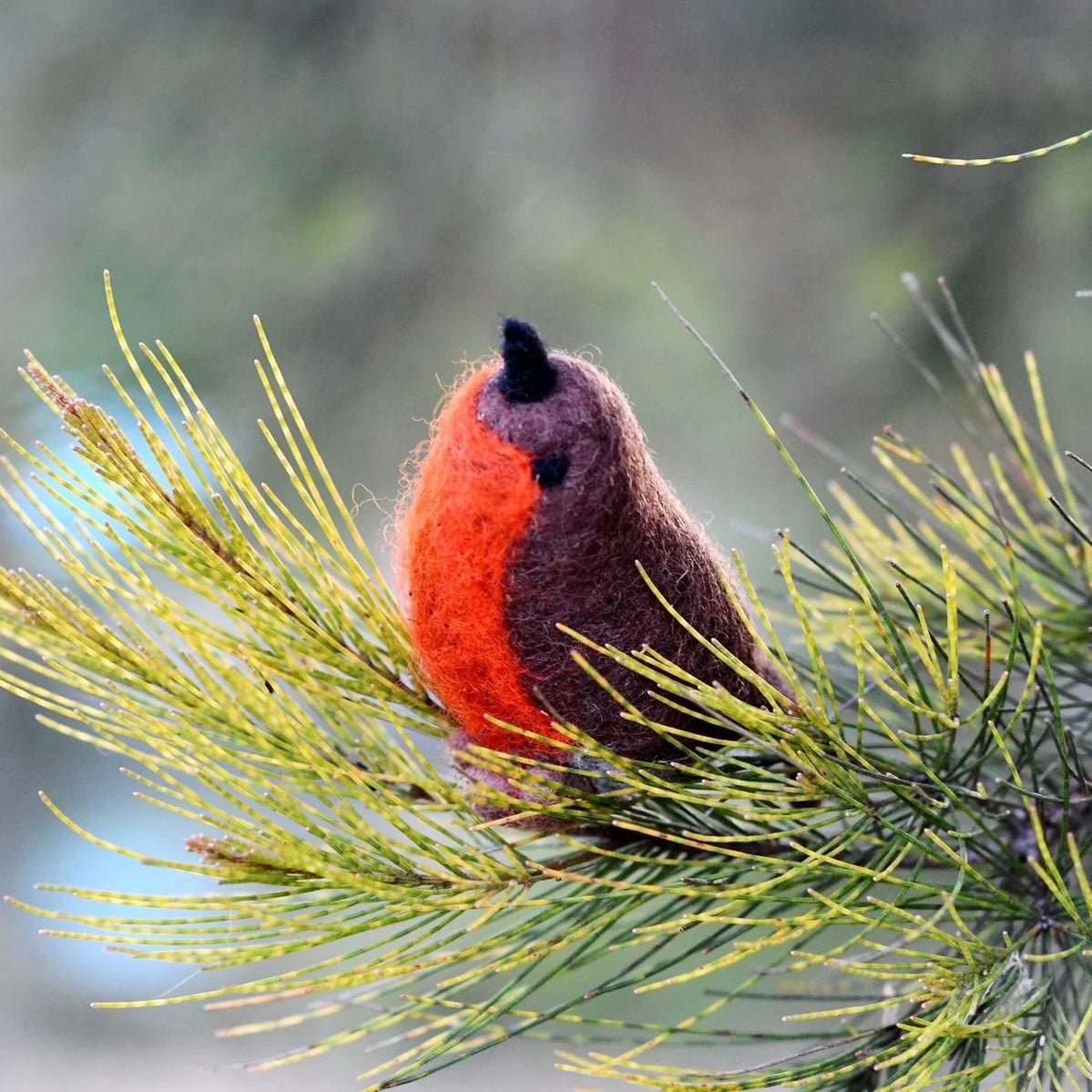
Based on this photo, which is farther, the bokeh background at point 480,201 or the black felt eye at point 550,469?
the bokeh background at point 480,201

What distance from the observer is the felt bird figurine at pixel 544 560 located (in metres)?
0.25

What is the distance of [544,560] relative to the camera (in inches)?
9.9

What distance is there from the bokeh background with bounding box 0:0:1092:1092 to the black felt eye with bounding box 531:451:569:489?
0.58 m

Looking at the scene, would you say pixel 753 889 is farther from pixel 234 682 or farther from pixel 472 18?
pixel 472 18

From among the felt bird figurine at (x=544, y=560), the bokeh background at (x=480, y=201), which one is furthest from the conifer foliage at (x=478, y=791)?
the bokeh background at (x=480, y=201)

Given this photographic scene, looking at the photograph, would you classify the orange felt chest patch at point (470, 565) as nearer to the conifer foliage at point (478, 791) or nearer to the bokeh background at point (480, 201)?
the conifer foliage at point (478, 791)

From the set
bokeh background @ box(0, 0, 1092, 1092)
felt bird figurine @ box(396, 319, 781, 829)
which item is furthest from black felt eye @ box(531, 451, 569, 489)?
bokeh background @ box(0, 0, 1092, 1092)

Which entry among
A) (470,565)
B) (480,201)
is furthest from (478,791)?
(480,201)

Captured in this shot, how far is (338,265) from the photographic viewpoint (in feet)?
2.67

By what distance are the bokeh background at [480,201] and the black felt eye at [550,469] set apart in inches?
22.8

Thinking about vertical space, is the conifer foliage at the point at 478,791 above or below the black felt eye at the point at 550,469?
below

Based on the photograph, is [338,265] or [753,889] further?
[338,265]

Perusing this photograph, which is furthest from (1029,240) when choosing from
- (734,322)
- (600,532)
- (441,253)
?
(600,532)

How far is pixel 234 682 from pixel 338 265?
634mm
